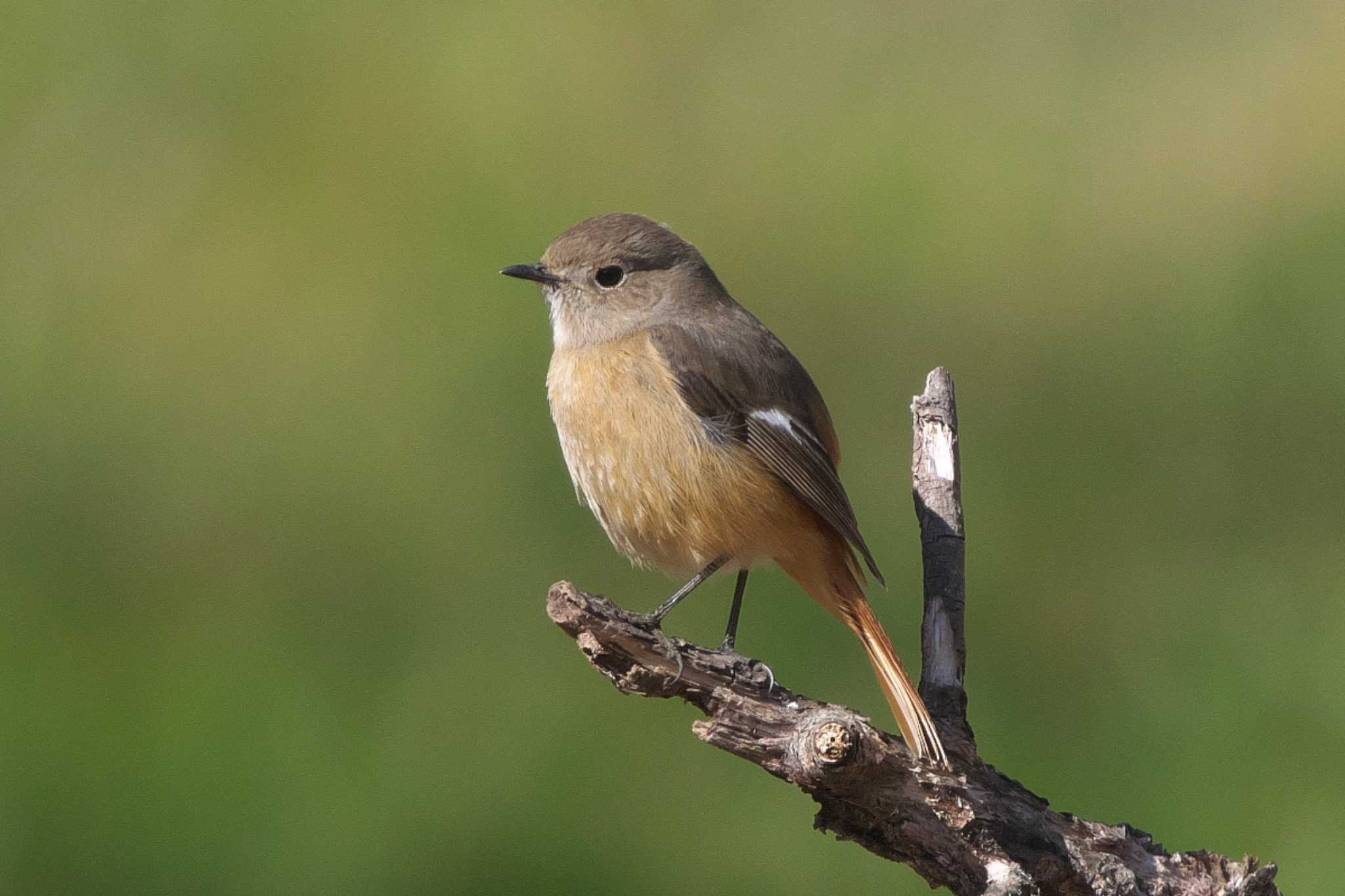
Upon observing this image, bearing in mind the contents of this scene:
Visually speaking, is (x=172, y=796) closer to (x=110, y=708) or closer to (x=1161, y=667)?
(x=110, y=708)

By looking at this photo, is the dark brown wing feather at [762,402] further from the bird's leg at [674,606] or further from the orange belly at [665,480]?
the bird's leg at [674,606]

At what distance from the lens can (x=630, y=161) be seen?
8375mm

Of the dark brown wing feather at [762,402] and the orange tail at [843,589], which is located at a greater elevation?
the dark brown wing feather at [762,402]

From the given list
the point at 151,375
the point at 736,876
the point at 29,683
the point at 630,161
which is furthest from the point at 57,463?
the point at 736,876

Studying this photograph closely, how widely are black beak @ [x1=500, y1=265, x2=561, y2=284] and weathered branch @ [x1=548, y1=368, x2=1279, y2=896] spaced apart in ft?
5.34

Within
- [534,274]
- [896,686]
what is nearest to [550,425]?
[534,274]

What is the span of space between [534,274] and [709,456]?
0.91 m

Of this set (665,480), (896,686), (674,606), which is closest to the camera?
(896,686)

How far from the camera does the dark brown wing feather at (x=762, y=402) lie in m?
4.77

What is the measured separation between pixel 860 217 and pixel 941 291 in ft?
2.06

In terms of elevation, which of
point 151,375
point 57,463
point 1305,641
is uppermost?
point 1305,641

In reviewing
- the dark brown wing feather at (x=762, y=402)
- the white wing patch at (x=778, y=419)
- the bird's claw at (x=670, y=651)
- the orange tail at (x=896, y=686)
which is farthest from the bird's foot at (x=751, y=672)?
the white wing patch at (x=778, y=419)

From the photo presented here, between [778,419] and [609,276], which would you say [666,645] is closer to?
[778,419]

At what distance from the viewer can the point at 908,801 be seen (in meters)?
3.80
